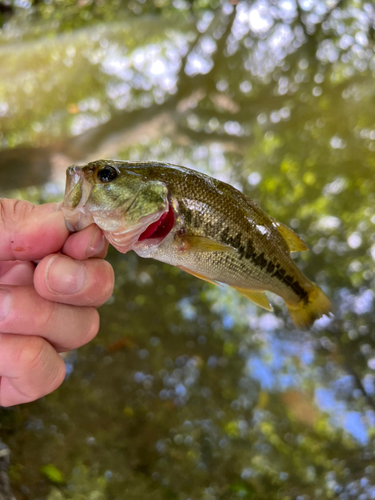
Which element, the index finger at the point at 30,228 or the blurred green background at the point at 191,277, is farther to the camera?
the blurred green background at the point at 191,277

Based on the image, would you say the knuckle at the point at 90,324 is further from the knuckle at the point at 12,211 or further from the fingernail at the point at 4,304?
the knuckle at the point at 12,211

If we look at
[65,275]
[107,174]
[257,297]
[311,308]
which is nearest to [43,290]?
[65,275]

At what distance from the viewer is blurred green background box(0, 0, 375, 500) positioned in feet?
9.87

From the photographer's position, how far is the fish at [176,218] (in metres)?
1.07

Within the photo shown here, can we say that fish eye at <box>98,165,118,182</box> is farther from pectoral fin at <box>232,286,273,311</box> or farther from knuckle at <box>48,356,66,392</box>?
knuckle at <box>48,356,66,392</box>

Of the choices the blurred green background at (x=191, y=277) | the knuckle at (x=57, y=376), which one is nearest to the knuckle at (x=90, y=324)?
the knuckle at (x=57, y=376)

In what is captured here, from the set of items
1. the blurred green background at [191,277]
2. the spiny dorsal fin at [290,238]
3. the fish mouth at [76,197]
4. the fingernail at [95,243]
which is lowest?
the blurred green background at [191,277]

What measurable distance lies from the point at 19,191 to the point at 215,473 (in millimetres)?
3914

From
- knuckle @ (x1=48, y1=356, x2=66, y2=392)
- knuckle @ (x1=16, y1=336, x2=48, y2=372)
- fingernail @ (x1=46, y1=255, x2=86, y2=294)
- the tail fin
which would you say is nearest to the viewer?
fingernail @ (x1=46, y1=255, x2=86, y2=294)

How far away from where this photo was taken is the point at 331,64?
522 centimetres

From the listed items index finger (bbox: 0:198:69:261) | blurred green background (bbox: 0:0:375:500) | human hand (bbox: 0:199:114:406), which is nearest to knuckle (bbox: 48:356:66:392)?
human hand (bbox: 0:199:114:406)

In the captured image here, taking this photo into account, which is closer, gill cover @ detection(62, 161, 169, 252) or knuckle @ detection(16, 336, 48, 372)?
gill cover @ detection(62, 161, 169, 252)

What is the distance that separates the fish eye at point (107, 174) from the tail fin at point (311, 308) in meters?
1.05

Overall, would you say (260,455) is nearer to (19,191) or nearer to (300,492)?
(300,492)
